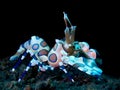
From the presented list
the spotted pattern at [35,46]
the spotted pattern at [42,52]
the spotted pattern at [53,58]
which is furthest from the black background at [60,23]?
the spotted pattern at [53,58]

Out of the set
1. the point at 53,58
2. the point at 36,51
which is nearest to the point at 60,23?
the point at 36,51

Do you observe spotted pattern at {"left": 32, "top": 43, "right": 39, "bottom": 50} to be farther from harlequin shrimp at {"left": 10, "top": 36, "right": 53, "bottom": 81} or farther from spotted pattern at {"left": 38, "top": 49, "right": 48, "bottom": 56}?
spotted pattern at {"left": 38, "top": 49, "right": 48, "bottom": 56}

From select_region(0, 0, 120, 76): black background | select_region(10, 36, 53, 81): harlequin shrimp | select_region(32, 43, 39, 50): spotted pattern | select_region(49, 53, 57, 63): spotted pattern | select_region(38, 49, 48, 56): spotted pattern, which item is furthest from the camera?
select_region(0, 0, 120, 76): black background

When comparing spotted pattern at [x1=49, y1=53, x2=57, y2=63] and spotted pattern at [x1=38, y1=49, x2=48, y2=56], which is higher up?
spotted pattern at [x1=38, y1=49, x2=48, y2=56]

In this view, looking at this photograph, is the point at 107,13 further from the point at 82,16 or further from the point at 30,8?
the point at 30,8

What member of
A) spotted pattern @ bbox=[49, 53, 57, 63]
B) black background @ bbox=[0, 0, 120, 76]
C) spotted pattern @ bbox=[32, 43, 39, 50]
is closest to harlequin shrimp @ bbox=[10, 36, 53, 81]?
spotted pattern @ bbox=[32, 43, 39, 50]

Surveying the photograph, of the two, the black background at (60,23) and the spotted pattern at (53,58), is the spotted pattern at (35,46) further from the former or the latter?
the black background at (60,23)

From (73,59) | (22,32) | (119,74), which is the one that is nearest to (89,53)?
(73,59)

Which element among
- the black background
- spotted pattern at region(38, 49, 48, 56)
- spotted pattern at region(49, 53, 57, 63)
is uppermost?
the black background
